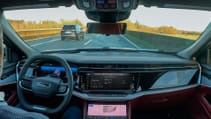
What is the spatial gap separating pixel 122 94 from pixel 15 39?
1.28 m

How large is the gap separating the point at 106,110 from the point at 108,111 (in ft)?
0.07

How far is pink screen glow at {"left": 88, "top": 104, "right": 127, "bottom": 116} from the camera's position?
3885mm

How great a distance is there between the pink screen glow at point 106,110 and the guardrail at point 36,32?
98 cm

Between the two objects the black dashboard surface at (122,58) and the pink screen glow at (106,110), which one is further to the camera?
the black dashboard surface at (122,58)

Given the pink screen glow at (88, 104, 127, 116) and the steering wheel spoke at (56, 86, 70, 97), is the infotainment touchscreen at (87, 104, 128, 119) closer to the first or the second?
the pink screen glow at (88, 104, 127, 116)

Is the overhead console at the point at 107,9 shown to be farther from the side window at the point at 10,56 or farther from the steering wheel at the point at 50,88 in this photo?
the side window at the point at 10,56

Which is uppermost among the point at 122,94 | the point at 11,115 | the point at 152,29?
the point at 11,115

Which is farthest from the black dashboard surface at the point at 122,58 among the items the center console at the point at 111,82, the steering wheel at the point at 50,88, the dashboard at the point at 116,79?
the steering wheel at the point at 50,88

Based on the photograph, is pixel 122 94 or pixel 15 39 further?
pixel 15 39

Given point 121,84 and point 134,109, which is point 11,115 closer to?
point 121,84

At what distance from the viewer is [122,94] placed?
13.0ft

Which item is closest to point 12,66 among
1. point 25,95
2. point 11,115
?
point 25,95

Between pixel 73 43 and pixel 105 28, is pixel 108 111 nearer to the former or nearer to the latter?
pixel 105 28

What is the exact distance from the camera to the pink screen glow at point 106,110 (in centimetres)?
388
